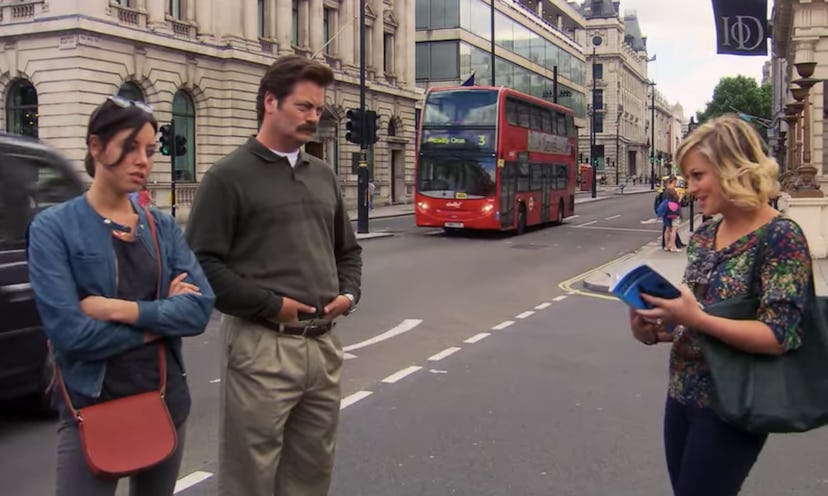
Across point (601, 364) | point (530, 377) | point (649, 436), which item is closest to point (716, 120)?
point (649, 436)

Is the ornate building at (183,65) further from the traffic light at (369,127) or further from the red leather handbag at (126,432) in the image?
the red leather handbag at (126,432)

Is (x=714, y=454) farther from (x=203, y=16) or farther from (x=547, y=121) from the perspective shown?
(x=203, y=16)


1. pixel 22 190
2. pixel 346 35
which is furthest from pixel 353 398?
pixel 346 35

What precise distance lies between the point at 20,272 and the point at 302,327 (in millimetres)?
3033

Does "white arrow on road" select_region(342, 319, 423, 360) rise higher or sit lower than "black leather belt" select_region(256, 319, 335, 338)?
lower

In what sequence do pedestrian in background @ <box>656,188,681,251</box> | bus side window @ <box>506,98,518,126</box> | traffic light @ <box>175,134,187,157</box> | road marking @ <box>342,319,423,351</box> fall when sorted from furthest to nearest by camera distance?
traffic light @ <box>175,134,187,157</box>, bus side window @ <box>506,98,518,126</box>, pedestrian in background @ <box>656,188,681,251</box>, road marking @ <box>342,319,423,351</box>

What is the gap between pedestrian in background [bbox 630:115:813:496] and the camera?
257 cm

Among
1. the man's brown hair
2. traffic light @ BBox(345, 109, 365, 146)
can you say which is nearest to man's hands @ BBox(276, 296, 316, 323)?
the man's brown hair

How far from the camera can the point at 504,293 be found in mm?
13305

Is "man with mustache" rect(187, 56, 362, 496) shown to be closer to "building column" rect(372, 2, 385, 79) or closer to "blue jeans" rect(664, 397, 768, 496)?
"blue jeans" rect(664, 397, 768, 496)

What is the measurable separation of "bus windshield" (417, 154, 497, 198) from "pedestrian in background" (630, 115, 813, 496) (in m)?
20.6

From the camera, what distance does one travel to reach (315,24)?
40.2m

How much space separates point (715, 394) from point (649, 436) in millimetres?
3211

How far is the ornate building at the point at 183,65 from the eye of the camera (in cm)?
2820
